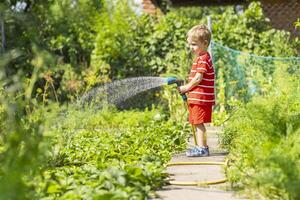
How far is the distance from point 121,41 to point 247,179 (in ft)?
32.6

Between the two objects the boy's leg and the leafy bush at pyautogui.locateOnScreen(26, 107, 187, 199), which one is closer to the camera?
the leafy bush at pyautogui.locateOnScreen(26, 107, 187, 199)

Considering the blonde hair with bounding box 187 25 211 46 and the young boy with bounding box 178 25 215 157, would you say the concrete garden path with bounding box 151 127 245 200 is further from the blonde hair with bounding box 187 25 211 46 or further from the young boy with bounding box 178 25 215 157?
the blonde hair with bounding box 187 25 211 46

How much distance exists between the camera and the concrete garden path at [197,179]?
4.07 m

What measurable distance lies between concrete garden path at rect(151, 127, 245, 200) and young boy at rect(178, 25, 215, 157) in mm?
296

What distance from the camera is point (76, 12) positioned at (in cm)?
1938

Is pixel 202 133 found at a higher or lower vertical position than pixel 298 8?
lower

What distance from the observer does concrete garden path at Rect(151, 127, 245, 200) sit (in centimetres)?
407

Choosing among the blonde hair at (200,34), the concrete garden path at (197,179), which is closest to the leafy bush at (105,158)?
the concrete garden path at (197,179)

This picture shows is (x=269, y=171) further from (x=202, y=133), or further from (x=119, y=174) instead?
(x=202, y=133)

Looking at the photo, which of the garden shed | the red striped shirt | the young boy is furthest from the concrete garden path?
the garden shed

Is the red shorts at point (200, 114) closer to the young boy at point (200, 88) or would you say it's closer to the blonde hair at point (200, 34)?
the young boy at point (200, 88)

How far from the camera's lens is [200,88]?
6.43m

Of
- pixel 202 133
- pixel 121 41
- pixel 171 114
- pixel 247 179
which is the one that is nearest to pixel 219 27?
pixel 121 41

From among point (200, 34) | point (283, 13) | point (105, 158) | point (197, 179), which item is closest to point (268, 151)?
point (197, 179)
